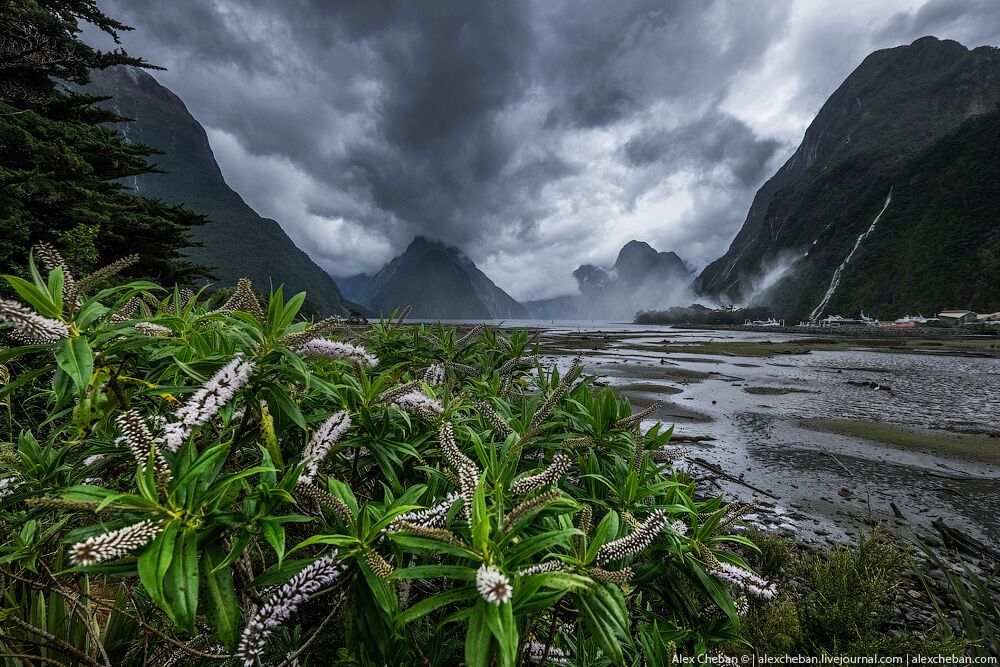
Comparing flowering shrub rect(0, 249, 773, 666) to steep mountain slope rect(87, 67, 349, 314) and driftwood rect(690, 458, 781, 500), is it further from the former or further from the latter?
steep mountain slope rect(87, 67, 349, 314)

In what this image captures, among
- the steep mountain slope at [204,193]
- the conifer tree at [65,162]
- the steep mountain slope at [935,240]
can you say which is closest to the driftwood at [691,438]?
the conifer tree at [65,162]

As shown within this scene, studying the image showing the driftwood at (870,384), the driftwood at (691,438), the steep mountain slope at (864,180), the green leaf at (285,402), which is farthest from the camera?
the steep mountain slope at (864,180)

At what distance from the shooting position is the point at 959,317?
5653cm

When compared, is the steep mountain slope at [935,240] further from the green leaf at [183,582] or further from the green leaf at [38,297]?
the green leaf at [38,297]

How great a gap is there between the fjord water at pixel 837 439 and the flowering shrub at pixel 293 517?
4983mm

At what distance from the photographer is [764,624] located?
2.60 m

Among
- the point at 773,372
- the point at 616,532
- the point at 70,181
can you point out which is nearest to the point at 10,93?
the point at 70,181

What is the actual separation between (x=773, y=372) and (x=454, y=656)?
24993 mm

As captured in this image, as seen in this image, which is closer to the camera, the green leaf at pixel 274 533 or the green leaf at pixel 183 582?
the green leaf at pixel 183 582

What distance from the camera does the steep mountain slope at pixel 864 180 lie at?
3376 inches

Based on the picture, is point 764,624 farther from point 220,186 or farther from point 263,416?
point 220,186

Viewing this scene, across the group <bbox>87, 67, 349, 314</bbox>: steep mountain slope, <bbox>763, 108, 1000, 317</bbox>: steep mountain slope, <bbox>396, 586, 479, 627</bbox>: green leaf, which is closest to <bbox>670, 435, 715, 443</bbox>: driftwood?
<bbox>396, 586, 479, 627</bbox>: green leaf

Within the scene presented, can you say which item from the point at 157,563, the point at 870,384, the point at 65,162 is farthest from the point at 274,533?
the point at 870,384

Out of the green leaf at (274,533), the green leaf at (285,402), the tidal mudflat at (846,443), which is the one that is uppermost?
the green leaf at (285,402)
